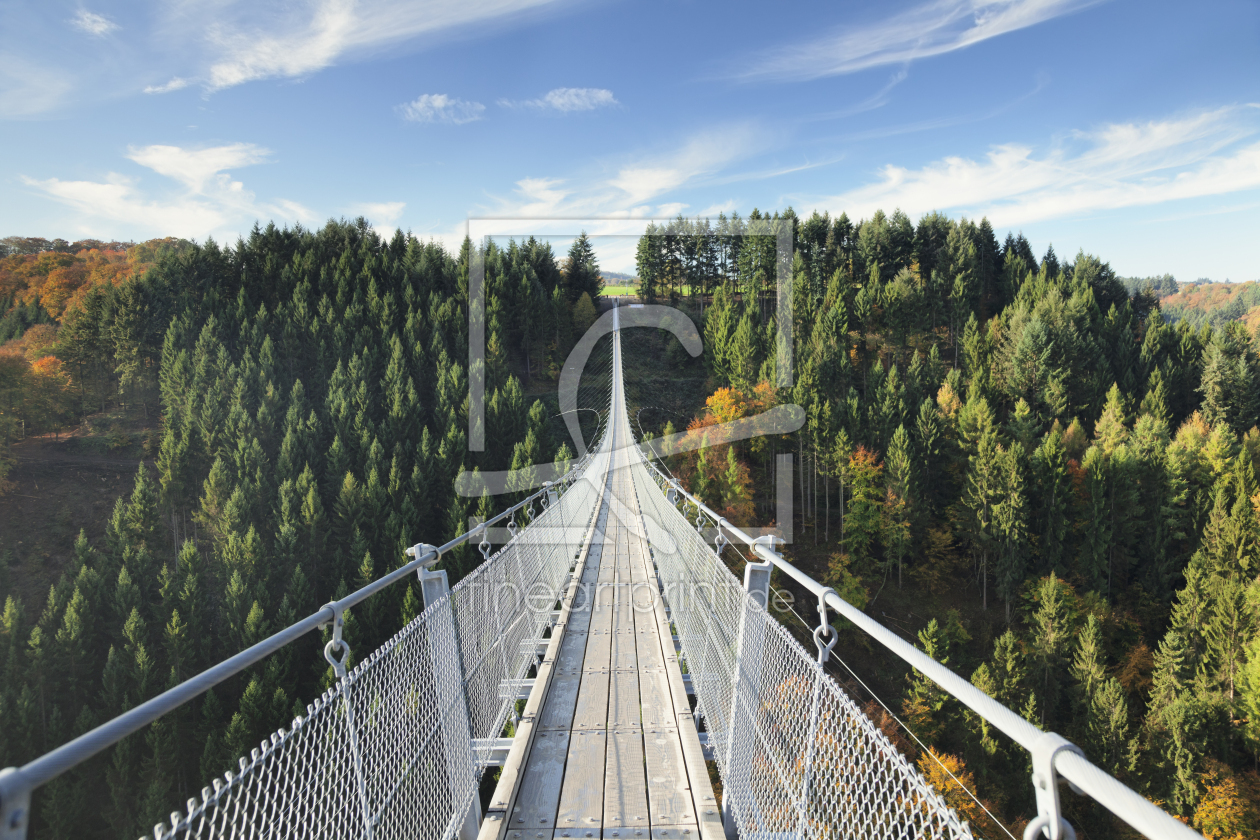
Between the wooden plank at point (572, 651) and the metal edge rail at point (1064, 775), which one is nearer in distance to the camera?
the metal edge rail at point (1064, 775)

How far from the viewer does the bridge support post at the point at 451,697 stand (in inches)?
87.1

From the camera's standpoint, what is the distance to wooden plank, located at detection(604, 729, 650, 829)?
2463mm

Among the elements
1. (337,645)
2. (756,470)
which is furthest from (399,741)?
(756,470)

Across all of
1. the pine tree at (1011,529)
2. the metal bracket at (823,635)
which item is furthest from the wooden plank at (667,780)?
the pine tree at (1011,529)

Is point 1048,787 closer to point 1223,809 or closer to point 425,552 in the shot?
point 425,552

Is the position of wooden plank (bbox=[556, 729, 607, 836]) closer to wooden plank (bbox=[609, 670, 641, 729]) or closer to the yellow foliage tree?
wooden plank (bbox=[609, 670, 641, 729])

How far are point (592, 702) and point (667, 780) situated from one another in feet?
2.84

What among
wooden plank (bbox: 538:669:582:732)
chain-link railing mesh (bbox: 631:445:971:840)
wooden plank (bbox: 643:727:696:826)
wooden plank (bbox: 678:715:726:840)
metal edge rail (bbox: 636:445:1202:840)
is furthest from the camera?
wooden plank (bbox: 538:669:582:732)

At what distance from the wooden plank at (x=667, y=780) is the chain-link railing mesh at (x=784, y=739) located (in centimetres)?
18

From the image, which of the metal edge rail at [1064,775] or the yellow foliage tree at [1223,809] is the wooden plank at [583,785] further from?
the yellow foliage tree at [1223,809]

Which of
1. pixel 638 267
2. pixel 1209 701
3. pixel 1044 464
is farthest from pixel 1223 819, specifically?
pixel 638 267

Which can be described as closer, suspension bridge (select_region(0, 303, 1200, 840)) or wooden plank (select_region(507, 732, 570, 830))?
suspension bridge (select_region(0, 303, 1200, 840))

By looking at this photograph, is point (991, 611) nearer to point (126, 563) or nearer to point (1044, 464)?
point (1044, 464)

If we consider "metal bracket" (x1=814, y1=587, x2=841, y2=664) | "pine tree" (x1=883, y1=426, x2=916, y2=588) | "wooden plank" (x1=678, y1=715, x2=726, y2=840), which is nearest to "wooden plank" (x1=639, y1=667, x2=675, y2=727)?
"wooden plank" (x1=678, y1=715, x2=726, y2=840)
